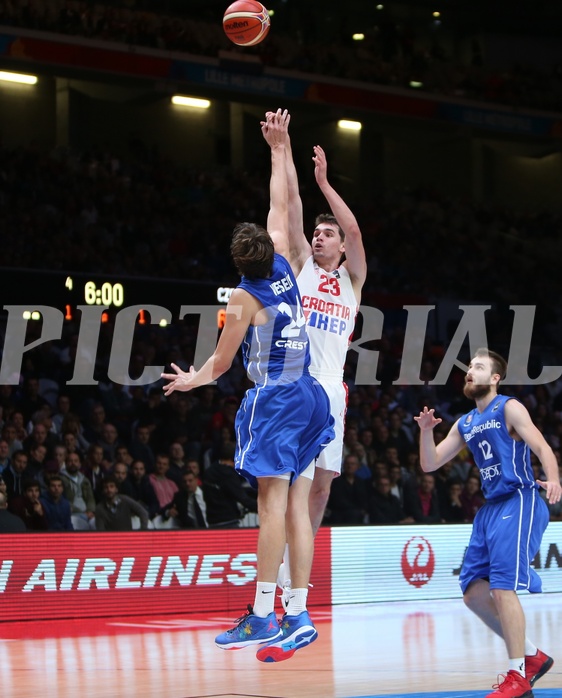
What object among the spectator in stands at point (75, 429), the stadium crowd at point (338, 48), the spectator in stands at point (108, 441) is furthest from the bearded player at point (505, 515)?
the stadium crowd at point (338, 48)

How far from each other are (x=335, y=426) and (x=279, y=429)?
141 cm

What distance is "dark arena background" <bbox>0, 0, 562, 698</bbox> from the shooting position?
36.4 ft

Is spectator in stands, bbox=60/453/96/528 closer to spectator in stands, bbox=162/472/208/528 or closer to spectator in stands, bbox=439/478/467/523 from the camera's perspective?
spectator in stands, bbox=162/472/208/528

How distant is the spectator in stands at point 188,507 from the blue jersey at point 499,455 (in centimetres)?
703

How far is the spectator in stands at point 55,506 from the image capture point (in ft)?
44.1

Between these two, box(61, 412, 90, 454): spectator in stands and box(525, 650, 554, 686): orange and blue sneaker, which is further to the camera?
box(61, 412, 90, 454): spectator in stands

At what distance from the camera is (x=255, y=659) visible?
388 inches

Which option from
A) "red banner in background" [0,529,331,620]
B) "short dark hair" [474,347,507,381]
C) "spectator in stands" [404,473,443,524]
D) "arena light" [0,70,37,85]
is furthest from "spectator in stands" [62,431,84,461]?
"arena light" [0,70,37,85]

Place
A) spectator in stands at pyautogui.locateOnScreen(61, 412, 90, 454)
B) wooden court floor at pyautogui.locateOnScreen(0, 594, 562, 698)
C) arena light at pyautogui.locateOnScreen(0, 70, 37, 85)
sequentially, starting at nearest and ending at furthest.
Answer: wooden court floor at pyautogui.locateOnScreen(0, 594, 562, 698), spectator in stands at pyautogui.locateOnScreen(61, 412, 90, 454), arena light at pyautogui.locateOnScreen(0, 70, 37, 85)

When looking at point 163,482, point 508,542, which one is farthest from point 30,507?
point 508,542

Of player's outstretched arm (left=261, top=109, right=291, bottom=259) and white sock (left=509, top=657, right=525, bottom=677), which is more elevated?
player's outstretched arm (left=261, top=109, right=291, bottom=259)

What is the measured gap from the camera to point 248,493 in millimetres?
15281

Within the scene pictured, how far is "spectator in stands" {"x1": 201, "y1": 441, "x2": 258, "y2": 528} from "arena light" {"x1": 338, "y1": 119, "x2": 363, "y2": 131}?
19.0 m

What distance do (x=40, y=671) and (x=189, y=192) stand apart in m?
16.9
